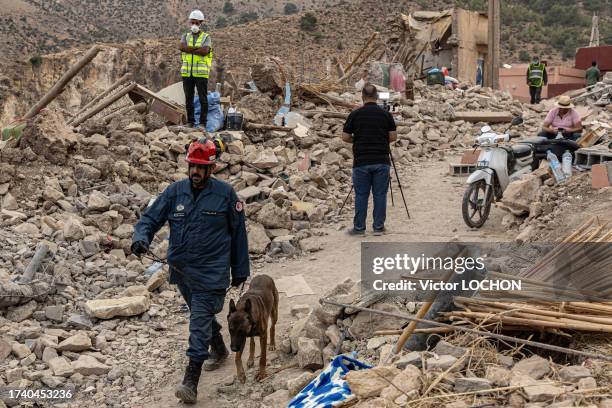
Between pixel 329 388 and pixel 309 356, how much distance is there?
1.00 m

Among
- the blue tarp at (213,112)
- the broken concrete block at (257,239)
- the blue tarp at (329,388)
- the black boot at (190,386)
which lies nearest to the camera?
the blue tarp at (329,388)

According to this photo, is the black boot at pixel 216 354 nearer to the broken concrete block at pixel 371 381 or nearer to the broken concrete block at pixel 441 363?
the broken concrete block at pixel 371 381

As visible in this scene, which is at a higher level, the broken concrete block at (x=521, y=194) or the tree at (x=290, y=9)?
the tree at (x=290, y=9)

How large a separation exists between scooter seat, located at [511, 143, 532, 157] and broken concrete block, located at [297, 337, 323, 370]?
518cm

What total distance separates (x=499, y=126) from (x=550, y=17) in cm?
3951

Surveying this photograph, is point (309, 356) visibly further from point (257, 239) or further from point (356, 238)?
point (356, 238)

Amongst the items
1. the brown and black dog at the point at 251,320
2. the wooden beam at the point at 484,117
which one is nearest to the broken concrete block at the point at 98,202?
the brown and black dog at the point at 251,320

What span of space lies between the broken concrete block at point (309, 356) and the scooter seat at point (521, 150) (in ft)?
17.0

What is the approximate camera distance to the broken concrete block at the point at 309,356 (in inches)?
210

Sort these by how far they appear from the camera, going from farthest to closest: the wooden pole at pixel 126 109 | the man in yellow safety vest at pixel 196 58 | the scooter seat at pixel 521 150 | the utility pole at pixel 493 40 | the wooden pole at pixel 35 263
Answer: the utility pole at pixel 493 40, the wooden pole at pixel 126 109, the man in yellow safety vest at pixel 196 58, the scooter seat at pixel 521 150, the wooden pole at pixel 35 263

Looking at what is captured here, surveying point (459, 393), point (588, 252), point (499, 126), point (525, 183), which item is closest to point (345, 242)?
point (525, 183)

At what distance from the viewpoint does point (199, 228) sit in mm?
5125

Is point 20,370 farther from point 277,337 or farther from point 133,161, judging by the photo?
point 133,161

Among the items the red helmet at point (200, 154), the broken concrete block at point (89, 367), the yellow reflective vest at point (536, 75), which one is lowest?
the broken concrete block at point (89, 367)
